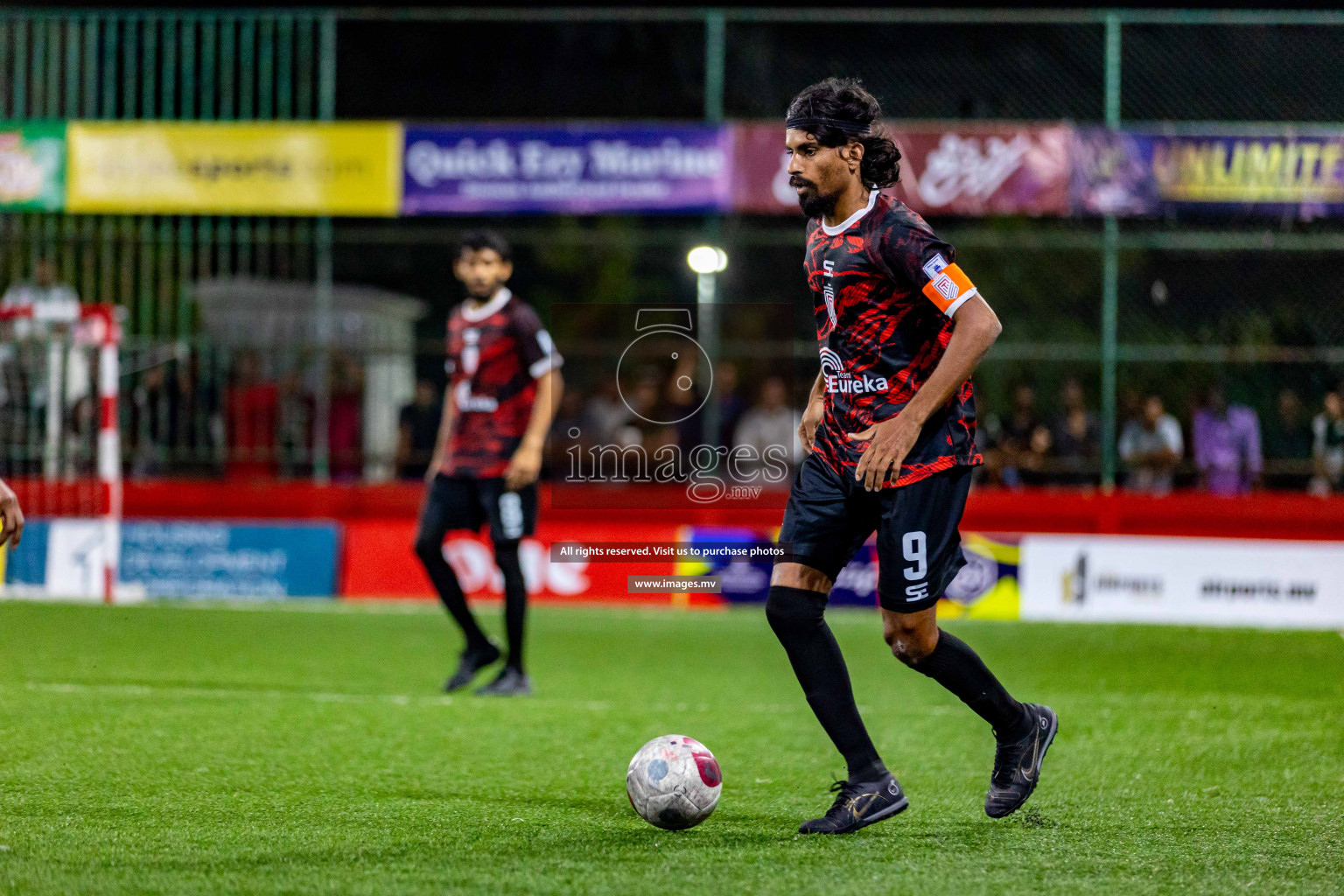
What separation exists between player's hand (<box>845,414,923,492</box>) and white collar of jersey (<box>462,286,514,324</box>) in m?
3.93

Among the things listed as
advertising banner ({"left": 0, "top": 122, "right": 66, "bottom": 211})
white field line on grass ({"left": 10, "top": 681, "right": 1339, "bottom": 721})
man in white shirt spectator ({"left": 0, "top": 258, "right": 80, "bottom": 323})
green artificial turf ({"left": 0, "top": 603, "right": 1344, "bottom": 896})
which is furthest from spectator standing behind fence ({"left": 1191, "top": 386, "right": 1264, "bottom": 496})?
advertising banner ({"left": 0, "top": 122, "right": 66, "bottom": 211})

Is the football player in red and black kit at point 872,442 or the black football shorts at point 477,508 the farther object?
the black football shorts at point 477,508

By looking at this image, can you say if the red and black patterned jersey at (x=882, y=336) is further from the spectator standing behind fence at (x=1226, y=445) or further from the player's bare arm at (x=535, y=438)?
the spectator standing behind fence at (x=1226, y=445)

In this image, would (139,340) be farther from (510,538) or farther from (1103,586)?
(1103,586)

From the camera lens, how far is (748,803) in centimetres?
498

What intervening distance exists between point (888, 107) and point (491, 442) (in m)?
8.21

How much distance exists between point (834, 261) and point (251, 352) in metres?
10.5

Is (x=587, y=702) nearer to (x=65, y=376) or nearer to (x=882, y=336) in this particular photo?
(x=882, y=336)

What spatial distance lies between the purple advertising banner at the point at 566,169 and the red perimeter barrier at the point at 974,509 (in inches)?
105

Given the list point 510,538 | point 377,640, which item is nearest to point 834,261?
point 510,538

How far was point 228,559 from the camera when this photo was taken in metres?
13.6

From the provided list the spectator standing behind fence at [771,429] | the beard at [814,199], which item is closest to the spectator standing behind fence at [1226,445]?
the spectator standing behind fence at [771,429]

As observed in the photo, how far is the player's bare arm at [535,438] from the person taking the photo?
301 inches

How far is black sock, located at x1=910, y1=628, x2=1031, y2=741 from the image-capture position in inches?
181
